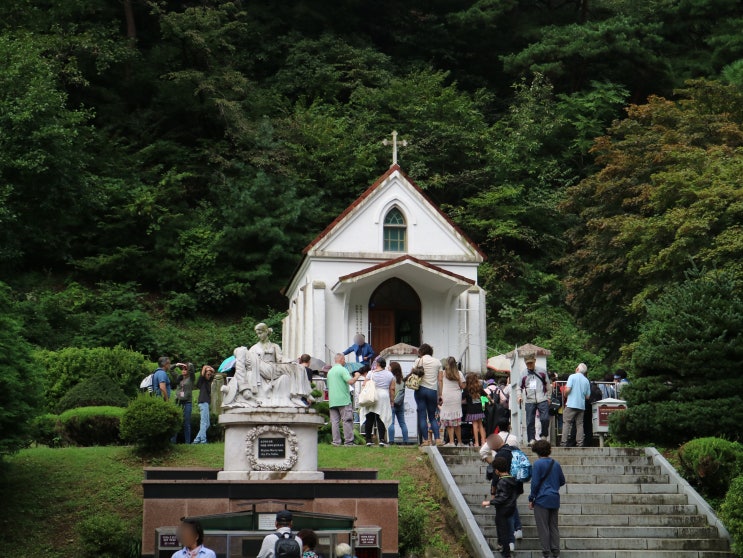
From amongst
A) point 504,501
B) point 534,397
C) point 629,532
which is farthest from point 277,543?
point 534,397

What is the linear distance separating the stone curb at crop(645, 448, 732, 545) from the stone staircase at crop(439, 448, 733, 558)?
0.05m

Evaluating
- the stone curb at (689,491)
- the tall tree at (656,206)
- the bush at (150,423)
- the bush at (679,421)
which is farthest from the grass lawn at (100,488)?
the tall tree at (656,206)

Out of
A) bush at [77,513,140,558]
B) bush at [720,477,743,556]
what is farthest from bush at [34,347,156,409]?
bush at [720,477,743,556]

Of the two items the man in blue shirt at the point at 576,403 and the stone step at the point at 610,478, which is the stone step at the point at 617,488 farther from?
the man in blue shirt at the point at 576,403

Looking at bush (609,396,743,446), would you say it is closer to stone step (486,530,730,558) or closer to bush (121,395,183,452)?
stone step (486,530,730,558)

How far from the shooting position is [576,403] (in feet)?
71.1

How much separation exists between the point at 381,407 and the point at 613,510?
5022mm

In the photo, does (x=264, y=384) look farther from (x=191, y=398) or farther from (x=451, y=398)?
(x=191, y=398)

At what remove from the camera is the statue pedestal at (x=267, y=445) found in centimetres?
1630

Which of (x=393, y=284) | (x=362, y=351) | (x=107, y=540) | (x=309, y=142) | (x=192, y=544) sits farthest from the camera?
(x=309, y=142)

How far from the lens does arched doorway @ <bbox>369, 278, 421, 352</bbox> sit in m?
34.0

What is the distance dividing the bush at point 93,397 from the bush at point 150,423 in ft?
14.2

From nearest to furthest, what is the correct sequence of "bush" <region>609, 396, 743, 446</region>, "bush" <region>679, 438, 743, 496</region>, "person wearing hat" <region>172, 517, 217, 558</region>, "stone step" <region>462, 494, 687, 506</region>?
"person wearing hat" <region>172, 517, 217, 558</region>, "stone step" <region>462, 494, 687, 506</region>, "bush" <region>679, 438, 743, 496</region>, "bush" <region>609, 396, 743, 446</region>

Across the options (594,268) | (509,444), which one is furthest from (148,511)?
(594,268)
